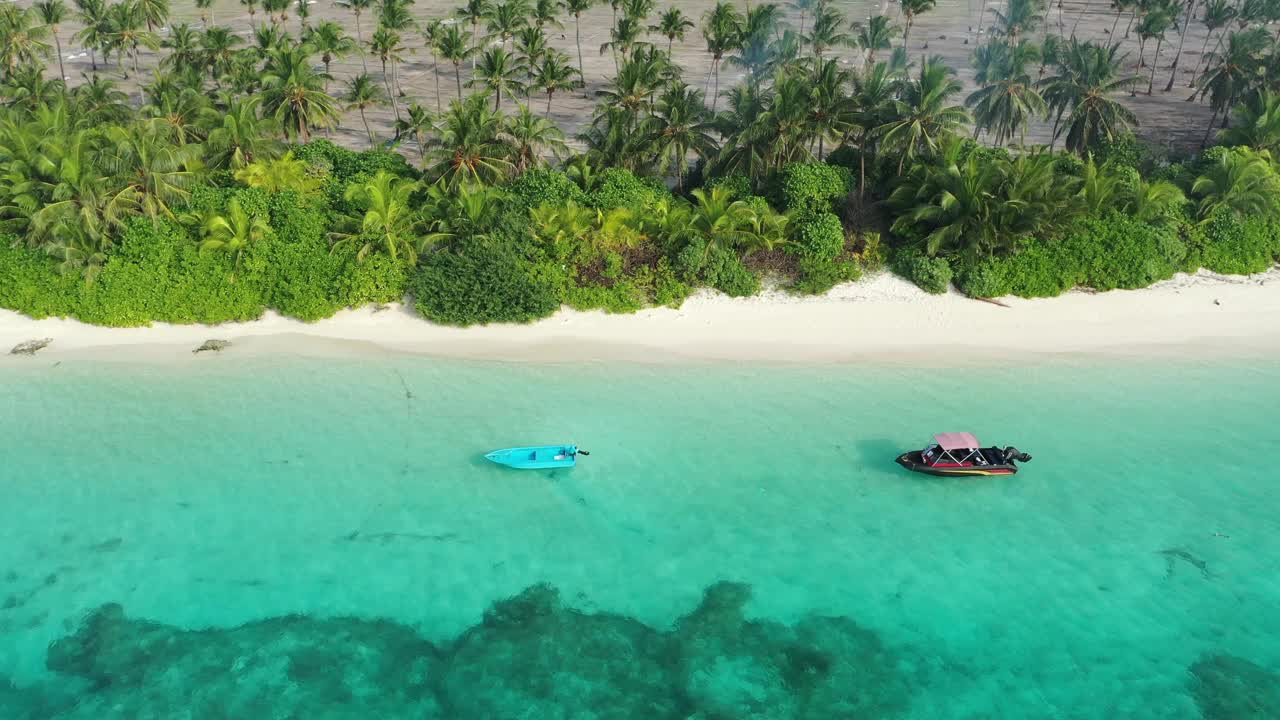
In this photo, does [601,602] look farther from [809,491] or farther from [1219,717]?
[1219,717]

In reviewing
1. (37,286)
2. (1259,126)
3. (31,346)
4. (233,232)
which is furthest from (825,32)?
(31,346)

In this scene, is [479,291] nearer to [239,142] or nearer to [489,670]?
[239,142]

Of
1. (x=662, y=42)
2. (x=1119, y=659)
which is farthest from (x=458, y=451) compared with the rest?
(x=662, y=42)

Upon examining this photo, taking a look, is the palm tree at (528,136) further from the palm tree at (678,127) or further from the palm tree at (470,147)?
the palm tree at (678,127)

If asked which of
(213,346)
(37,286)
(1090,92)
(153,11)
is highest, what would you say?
(153,11)

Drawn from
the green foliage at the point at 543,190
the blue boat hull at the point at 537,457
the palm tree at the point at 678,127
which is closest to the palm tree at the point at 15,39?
the green foliage at the point at 543,190

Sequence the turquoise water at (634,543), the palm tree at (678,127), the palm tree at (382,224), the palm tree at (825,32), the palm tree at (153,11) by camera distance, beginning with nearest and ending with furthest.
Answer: the turquoise water at (634,543)
the palm tree at (382,224)
the palm tree at (678,127)
the palm tree at (825,32)
the palm tree at (153,11)

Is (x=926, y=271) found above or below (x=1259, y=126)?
below
